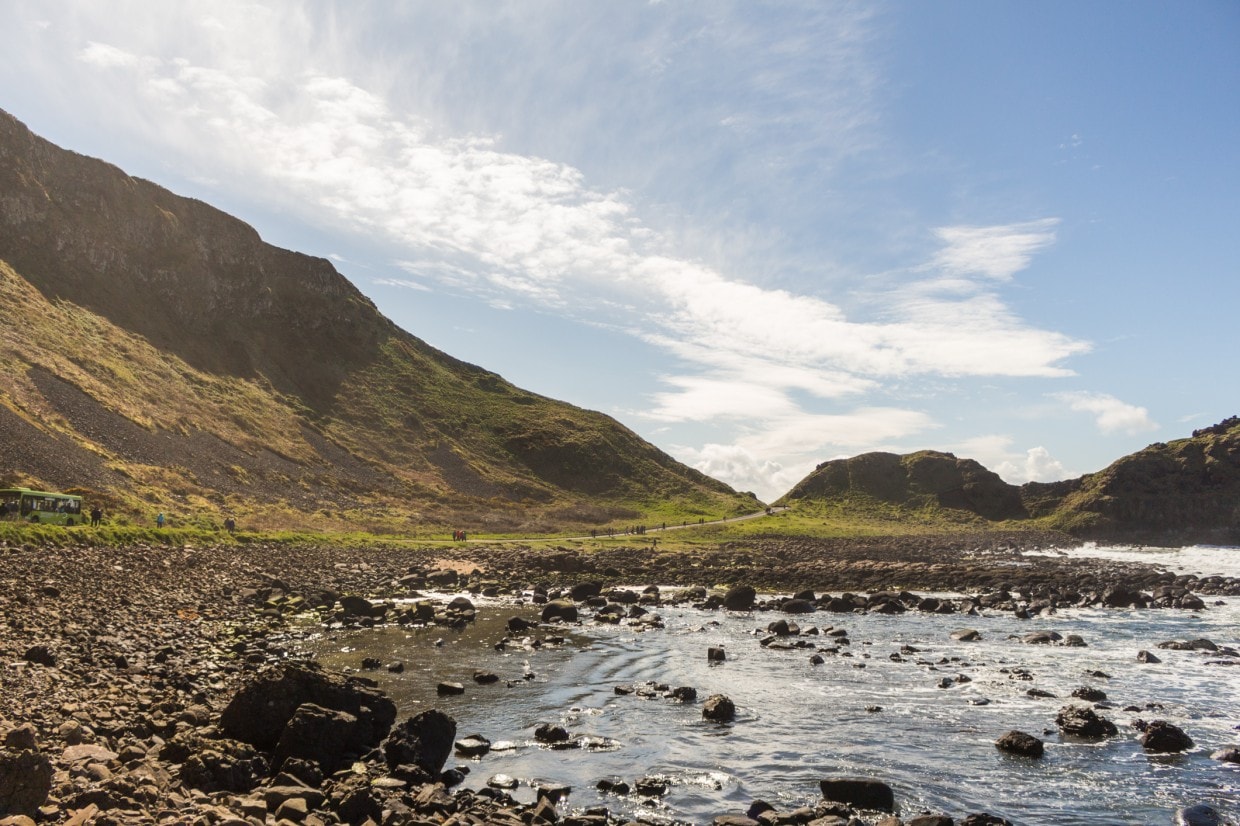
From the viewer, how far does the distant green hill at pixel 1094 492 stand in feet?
444

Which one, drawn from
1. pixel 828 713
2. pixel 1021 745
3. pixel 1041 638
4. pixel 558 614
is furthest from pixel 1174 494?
pixel 1021 745

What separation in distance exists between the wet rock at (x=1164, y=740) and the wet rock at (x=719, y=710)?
11.7m

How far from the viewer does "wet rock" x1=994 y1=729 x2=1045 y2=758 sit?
794 inches

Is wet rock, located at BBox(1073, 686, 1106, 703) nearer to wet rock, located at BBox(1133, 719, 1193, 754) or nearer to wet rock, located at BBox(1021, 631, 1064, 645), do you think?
wet rock, located at BBox(1133, 719, 1193, 754)

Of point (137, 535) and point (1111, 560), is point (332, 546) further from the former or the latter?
point (1111, 560)

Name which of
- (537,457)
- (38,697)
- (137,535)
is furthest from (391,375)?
(38,697)

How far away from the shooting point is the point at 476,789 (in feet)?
54.5

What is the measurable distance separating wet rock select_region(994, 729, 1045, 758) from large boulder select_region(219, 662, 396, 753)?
674 inches

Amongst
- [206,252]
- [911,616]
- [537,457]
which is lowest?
[911,616]

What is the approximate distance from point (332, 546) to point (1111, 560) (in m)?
93.7

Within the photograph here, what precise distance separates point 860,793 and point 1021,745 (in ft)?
21.8

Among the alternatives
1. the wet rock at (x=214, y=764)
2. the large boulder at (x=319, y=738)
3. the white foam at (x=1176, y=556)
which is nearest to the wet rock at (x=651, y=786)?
the large boulder at (x=319, y=738)

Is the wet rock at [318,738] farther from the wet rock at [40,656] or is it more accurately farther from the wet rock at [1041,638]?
the wet rock at [1041,638]

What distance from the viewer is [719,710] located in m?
23.3
